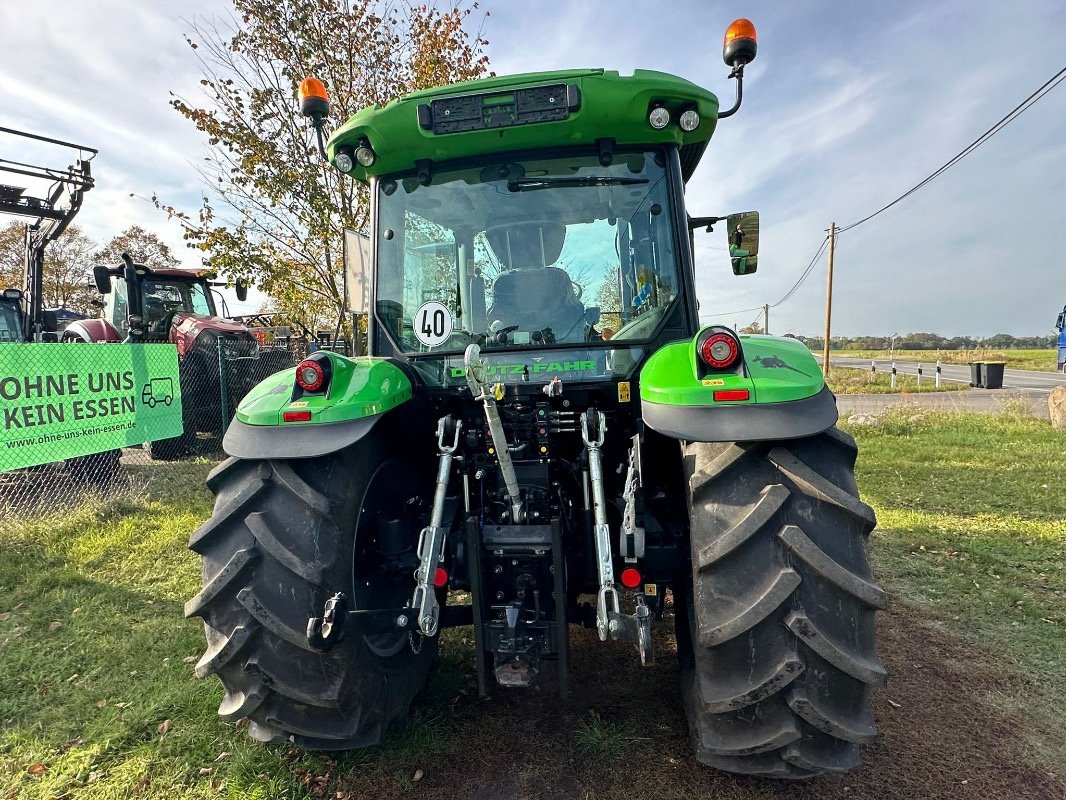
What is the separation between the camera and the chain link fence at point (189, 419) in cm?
640

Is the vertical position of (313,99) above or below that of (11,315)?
above

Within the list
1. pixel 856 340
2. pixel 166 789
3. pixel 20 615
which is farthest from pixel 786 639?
pixel 856 340

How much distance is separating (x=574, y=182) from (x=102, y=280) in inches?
363

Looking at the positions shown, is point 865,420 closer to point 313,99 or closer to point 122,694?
point 313,99

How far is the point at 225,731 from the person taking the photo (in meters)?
2.74

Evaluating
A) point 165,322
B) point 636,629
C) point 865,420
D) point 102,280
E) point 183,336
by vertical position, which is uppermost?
point 102,280

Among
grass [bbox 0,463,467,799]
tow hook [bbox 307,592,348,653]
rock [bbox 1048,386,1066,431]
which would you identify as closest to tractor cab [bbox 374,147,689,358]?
tow hook [bbox 307,592,348,653]

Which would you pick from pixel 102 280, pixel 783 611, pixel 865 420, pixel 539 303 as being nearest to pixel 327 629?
pixel 783 611

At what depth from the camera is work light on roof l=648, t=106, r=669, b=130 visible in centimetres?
243

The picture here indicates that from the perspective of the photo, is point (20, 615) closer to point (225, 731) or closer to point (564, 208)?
point (225, 731)

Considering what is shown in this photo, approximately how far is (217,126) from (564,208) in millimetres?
7892

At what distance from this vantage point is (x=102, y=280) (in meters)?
9.07

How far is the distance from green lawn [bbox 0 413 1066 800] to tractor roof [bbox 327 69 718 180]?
8.14 ft

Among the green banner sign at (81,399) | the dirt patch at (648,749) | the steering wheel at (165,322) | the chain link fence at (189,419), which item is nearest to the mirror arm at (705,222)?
the dirt patch at (648,749)
